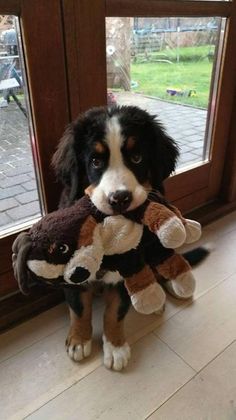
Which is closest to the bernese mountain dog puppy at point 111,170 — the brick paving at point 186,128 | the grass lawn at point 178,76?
the grass lawn at point 178,76

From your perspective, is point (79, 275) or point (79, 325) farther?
point (79, 325)

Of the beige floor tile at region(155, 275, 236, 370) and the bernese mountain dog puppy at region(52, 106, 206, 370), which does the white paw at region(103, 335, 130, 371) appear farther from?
the beige floor tile at region(155, 275, 236, 370)

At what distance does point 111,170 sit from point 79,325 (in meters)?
0.52

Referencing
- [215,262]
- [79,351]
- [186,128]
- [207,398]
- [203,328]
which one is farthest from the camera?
[186,128]

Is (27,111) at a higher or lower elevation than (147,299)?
higher

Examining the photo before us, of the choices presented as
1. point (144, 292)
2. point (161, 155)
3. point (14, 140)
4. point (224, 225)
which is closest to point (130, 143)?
point (161, 155)

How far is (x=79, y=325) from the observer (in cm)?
108

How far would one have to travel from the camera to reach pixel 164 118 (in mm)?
1628

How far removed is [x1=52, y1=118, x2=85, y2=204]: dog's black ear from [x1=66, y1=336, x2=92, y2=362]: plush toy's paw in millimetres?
445

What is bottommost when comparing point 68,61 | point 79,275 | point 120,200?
point 79,275

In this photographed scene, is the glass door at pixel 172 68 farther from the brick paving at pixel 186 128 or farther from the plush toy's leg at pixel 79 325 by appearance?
the plush toy's leg at pixel 79 325

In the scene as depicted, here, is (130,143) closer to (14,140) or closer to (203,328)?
(14,140)

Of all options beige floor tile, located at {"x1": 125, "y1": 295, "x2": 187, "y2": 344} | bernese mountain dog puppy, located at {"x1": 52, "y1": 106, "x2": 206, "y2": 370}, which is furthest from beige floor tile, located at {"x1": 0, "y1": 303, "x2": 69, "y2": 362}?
beige floor tile, located at {"x1": 125, "y1": 295, "x2": 187, "y2": 344}

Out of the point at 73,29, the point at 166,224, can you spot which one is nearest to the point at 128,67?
the point at 73,29
